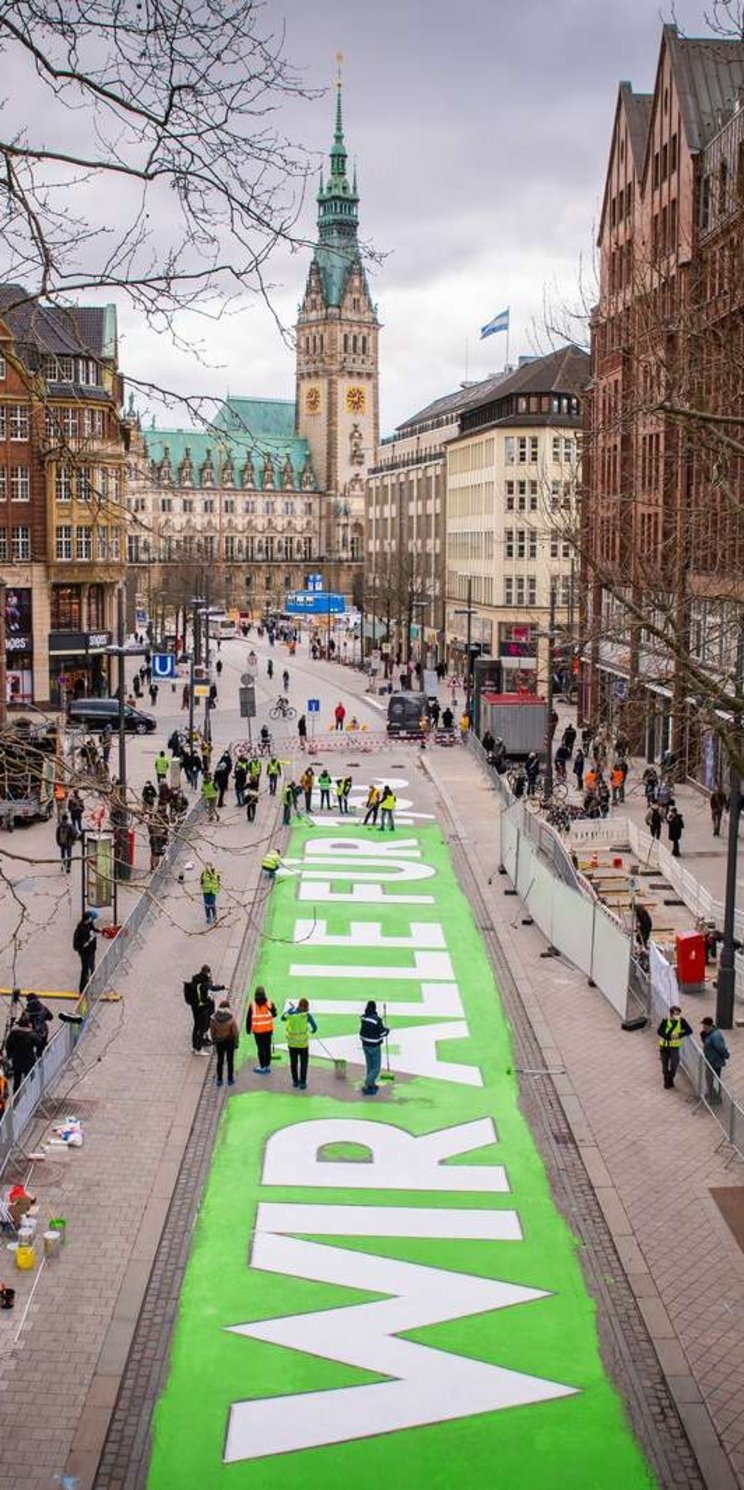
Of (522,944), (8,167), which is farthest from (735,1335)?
(522,944)

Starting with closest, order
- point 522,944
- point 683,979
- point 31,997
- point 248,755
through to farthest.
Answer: point 31,997, point 683,979, point 522,944, point 248,755

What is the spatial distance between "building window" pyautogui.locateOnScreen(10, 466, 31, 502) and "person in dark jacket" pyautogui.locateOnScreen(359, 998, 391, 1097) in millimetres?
47763

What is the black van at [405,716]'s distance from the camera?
61.8 metres

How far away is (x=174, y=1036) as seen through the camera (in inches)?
862

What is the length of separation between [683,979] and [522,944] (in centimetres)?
374

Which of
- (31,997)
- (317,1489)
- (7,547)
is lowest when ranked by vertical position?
(317,1489)

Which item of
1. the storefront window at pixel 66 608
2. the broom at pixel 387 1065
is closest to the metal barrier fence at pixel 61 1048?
the broom at pixel 387 1065

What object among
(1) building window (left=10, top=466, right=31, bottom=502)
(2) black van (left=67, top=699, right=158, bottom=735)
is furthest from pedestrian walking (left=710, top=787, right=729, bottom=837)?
(1) building window (left=10, top=466, right=31, bottom=502)

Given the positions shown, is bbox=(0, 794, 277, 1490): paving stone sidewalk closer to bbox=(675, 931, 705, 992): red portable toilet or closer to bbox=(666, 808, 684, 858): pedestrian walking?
bbox=(675, 931, 705, 992): red portable toilet

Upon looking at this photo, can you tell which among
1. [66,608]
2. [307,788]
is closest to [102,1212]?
[307,788]

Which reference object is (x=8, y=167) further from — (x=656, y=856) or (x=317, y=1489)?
(x=656, y=856)

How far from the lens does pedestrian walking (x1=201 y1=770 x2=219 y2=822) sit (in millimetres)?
12485

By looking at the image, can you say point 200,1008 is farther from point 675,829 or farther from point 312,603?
point 312,603

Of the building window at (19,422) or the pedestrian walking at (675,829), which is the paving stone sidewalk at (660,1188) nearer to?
the pedestrian walking at (675,829)
